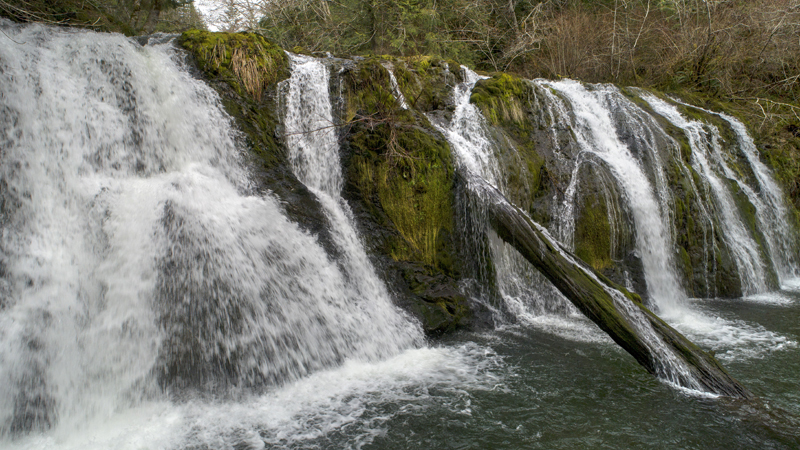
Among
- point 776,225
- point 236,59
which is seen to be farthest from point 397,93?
point 776,225

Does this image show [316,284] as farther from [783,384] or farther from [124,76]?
[783,384]

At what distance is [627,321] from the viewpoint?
14.8 feet

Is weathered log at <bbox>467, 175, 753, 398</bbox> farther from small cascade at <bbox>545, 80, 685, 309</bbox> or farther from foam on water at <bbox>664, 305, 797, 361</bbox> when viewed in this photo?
small cascade at <bbox>545, 80, 685, 309</bbox>

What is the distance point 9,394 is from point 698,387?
5.44 m

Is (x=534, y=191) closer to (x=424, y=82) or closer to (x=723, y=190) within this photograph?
(x=424, y=82)

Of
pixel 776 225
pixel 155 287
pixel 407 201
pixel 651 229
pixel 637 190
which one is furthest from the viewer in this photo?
pixel 776 225

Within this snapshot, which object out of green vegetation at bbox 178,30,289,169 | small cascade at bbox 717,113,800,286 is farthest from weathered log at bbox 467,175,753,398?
small cascade at bbox 717,113,800,286

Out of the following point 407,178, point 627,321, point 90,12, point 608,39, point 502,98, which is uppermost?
point 608,39

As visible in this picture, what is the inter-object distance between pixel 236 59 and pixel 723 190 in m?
8.59

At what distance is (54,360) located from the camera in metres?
3.57

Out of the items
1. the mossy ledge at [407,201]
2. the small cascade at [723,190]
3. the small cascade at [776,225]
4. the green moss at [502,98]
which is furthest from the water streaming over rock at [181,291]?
the small cascade at [776,225]

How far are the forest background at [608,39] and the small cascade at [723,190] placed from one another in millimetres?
1358

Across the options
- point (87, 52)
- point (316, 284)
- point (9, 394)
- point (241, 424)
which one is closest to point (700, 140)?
point (316, 284)

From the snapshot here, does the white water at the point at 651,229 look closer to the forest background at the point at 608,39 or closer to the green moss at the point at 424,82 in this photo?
the forest background at the point at 608,39
